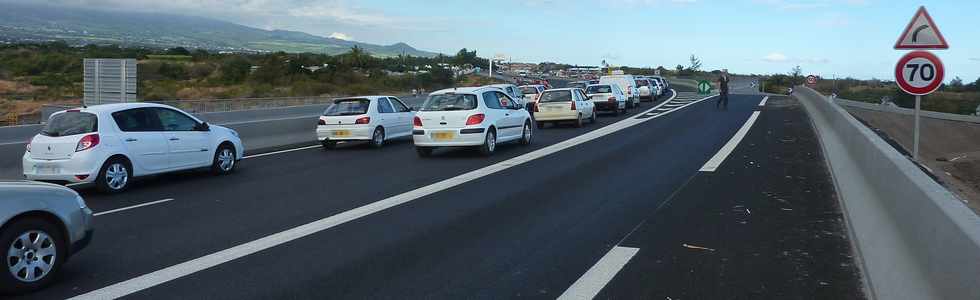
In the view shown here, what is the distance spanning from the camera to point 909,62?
13.0 metres

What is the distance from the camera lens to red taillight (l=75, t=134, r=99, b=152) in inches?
464

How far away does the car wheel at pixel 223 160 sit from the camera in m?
14.3

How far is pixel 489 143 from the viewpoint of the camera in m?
17.4

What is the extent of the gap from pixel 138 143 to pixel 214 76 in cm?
5741

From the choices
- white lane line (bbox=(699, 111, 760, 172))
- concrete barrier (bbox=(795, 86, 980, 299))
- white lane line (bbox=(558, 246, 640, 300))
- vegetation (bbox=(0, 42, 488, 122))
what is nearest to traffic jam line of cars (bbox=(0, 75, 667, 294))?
white lane line (bbox=(558, 246, 640, 300))

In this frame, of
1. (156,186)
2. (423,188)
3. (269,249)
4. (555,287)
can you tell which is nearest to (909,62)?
(423,188)

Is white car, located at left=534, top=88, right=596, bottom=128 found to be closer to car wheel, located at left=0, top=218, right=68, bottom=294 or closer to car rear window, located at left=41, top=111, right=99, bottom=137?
car rear window, located at left=41, top=111, right=99, bottom=137

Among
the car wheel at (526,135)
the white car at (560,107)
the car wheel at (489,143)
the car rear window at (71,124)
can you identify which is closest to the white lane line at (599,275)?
the car rear window at (71,124)

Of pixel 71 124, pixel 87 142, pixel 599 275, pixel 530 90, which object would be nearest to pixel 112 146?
pixel 87 142

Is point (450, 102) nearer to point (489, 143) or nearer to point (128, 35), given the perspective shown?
point (489, 143)

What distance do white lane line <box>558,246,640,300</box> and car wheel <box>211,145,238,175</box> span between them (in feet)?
29.4

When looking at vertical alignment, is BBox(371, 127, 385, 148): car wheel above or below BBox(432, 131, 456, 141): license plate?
below

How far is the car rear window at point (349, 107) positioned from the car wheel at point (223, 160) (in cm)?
517

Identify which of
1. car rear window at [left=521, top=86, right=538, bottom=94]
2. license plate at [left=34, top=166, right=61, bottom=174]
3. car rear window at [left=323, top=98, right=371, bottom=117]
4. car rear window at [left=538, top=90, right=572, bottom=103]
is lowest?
license plate at [left=34, top=166, right=61, bottom=174]
